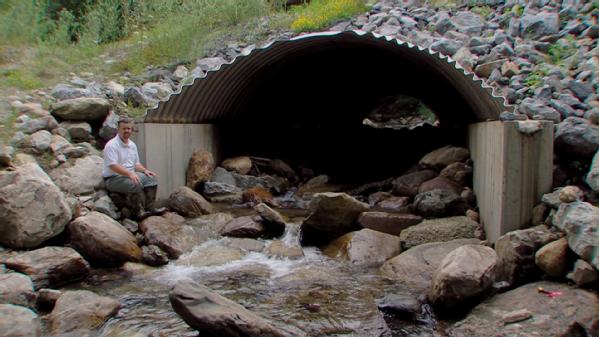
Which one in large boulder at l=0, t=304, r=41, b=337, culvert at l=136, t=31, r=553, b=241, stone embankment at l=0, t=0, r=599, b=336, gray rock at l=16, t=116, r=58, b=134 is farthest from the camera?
gray rock at l=16, t=116, r=58, b=134

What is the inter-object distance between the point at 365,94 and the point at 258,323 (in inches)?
449

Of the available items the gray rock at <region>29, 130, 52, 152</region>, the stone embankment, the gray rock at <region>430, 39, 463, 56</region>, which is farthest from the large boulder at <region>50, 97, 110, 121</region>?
the gray rock at <region>430, 39, 463, 56</region>

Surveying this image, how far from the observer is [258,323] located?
3.79 m

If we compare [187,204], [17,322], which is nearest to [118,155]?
[187,204]

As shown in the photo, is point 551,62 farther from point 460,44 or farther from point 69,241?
point 69,241

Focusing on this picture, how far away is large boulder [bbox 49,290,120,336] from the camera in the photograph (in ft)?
13.4

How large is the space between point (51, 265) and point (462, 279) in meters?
3.87

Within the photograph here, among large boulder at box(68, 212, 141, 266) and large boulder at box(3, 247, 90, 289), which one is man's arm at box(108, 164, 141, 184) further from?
large boulder at box(3, 247, 90, 289)

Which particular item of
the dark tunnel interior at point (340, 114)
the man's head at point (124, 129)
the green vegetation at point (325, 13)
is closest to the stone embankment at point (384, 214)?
the man's head at point (124, 129)

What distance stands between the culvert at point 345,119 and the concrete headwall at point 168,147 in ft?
0.05

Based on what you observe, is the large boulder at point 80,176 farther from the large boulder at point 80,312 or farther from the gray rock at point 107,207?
the large boulder at point 80,312

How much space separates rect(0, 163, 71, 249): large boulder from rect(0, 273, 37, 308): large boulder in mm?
803

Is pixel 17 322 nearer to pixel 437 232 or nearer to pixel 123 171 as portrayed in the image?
pixel 123 171

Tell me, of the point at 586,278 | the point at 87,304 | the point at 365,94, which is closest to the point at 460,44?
the point at 365,94
